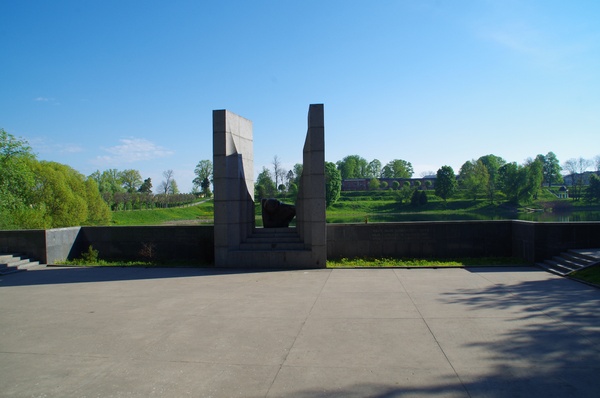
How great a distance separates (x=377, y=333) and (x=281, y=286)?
14.1 ft

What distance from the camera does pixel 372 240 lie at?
14.1m

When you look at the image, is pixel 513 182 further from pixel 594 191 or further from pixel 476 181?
pixel 594 191

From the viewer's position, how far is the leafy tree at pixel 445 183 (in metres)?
87.0

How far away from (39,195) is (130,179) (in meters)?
76.7

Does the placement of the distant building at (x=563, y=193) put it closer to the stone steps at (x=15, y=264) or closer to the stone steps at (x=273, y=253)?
the stone steps at (x=273, y=253)

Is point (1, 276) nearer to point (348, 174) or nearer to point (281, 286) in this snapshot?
point (281, 286)

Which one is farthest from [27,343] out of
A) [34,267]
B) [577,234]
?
[577,234]

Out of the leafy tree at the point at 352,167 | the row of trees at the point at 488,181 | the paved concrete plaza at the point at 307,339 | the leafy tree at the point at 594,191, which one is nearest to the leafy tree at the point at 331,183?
the row of trees at the point at 488,181

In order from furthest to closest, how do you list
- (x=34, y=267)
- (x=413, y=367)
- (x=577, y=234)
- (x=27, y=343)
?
(x=34, y=267) < (x=577, y=234) < (x=27, y=343) < (x=413, y=367)

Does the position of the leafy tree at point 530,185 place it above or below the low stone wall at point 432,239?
above

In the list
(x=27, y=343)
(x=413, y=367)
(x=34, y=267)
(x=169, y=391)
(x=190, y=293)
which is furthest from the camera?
(x=34, y=267)

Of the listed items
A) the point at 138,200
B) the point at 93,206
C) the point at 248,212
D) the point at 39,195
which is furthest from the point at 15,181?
the point at 138,200

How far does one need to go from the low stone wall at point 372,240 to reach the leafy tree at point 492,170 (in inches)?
2958

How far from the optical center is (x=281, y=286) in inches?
402
